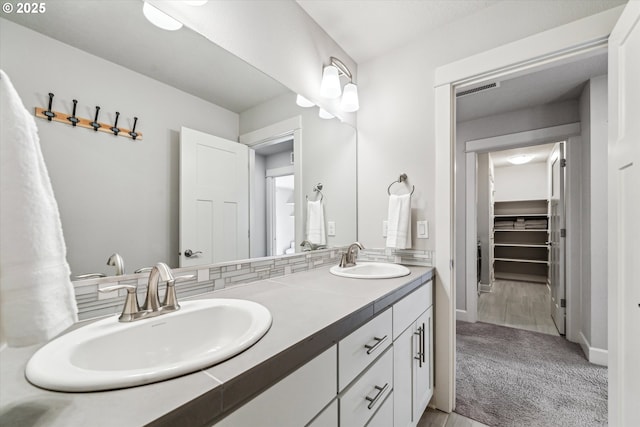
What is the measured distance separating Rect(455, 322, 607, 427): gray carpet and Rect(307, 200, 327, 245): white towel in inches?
52.6

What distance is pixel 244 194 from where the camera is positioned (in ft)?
4.36

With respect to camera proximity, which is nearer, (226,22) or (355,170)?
(226,22)

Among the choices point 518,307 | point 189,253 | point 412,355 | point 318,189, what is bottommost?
point 518,307

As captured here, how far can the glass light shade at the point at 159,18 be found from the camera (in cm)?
96

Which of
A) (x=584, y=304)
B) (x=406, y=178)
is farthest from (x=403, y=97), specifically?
(x=584, y=304)

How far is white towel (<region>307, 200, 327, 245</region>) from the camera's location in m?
1.77

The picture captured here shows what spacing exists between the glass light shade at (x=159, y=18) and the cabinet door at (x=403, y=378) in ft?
5.05

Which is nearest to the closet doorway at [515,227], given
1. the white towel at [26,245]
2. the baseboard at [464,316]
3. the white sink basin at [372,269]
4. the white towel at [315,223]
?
the baseboard at [464,316]

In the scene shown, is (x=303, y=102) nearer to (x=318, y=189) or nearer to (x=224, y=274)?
(x=318, y=189)

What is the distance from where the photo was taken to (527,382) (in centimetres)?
193

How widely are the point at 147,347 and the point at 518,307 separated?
434 cm

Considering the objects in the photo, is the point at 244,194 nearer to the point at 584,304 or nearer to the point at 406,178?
the point at 406,178

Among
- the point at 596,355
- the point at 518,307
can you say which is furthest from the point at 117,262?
the point at 518,307

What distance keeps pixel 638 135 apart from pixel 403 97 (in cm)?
118
